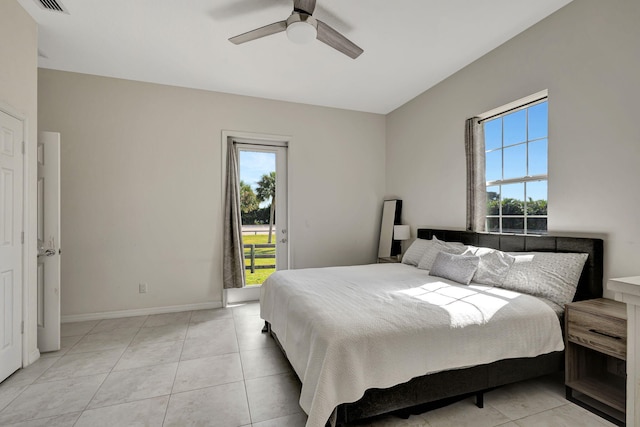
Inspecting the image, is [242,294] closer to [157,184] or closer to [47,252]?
[157,184]

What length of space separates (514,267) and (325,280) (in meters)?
1.60

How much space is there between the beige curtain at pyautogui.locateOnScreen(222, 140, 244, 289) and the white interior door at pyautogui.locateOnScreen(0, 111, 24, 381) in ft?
6.60

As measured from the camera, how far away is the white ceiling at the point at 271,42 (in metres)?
2.41

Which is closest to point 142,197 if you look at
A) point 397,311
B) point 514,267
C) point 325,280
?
point 325,280

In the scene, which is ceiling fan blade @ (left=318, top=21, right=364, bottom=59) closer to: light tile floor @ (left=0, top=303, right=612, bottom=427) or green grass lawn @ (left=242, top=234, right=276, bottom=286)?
light tile floor @ (left=0, top=303, right=612, bottom=427)

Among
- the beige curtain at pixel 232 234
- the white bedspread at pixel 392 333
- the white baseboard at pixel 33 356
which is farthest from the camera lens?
the beige curtain at pixel 232 234

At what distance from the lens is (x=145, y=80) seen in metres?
3.73

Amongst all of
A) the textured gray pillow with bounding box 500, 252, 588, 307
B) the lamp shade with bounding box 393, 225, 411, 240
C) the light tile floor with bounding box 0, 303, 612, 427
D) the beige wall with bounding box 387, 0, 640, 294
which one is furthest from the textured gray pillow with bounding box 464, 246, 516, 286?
the lamp shade with bounding box 393, 225, 411, 240

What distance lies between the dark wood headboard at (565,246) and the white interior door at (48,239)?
4120mm

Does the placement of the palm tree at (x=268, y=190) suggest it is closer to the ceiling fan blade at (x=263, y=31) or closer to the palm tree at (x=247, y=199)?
the palm tree at (x=247, y=199)

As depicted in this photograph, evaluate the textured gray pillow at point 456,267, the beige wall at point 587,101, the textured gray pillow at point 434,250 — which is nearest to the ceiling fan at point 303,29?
the beige wall at point 587,101

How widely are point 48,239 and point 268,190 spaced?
8.19 feet

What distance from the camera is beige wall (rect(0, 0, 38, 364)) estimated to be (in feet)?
7.35

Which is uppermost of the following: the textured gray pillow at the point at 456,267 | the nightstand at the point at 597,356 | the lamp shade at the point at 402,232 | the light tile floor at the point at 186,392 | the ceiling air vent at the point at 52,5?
the ceiling air vent at the point at 52,5
